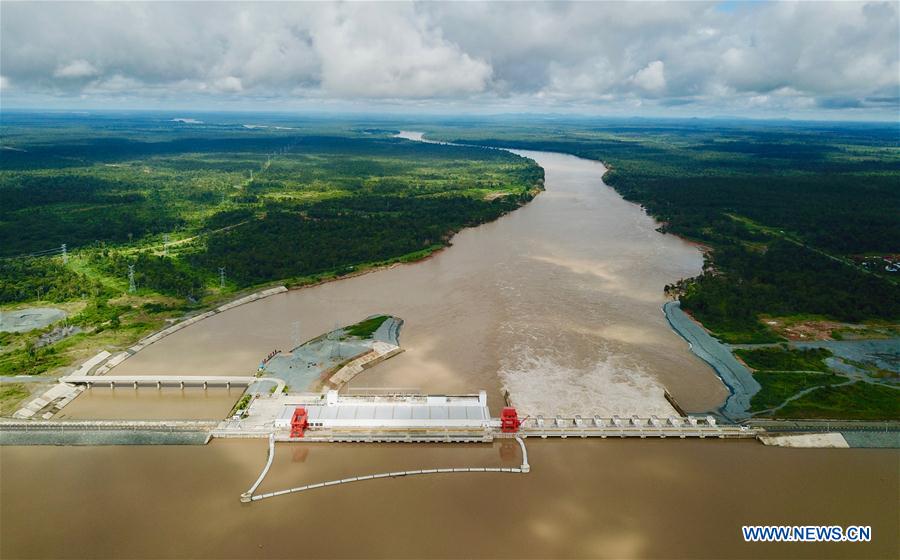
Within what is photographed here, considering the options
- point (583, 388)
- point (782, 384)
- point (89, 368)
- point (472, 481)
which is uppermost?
point (89, 368)

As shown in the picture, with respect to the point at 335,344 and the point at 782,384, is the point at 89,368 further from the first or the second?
the point at 782,384

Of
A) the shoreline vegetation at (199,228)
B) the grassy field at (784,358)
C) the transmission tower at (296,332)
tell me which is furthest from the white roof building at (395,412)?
the grassy field at (784,358)

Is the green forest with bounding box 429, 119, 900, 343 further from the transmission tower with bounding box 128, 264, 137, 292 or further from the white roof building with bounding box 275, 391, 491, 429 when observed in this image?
the transmission tower with bounding box 128, 264, 137, 292

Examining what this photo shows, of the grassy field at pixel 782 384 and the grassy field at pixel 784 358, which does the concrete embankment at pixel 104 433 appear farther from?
the grassy field at pixel 784 358

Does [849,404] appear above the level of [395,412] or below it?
below

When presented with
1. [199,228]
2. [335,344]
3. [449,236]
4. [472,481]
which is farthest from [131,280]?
[472,481]

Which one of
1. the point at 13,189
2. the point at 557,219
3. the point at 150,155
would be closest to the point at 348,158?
the point at 150,155

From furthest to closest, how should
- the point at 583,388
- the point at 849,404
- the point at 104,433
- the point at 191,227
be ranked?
the point at 191,227 < the point at 583,388 < the point at 849,404 < the point at 104,433
